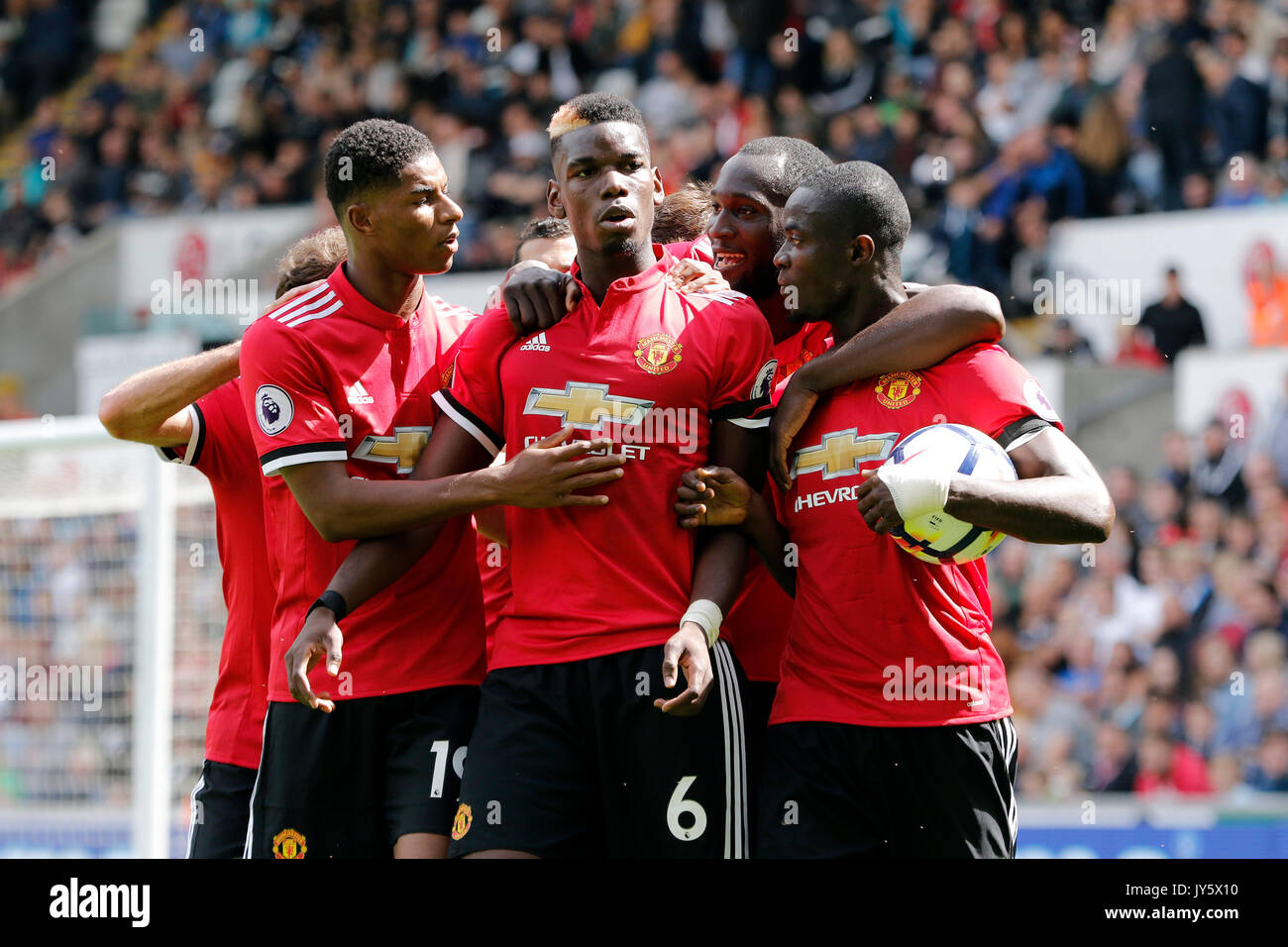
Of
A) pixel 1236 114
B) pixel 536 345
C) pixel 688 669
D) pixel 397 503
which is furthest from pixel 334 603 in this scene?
pixel 1236 114

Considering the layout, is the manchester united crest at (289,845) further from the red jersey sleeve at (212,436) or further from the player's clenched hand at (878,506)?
the player's clenched hand at (878,506)

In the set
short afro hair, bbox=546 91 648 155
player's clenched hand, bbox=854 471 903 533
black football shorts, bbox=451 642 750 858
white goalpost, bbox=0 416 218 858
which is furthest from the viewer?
white goalpost, bbox=0 416 218 858

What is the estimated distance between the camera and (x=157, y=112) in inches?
656

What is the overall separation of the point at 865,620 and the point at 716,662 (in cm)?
40

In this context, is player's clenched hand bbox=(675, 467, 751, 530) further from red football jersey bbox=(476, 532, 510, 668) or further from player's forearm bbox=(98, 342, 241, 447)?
player's forearm bbox=(98, 342, 241, 447)

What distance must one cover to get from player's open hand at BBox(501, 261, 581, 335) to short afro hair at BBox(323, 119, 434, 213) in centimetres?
47

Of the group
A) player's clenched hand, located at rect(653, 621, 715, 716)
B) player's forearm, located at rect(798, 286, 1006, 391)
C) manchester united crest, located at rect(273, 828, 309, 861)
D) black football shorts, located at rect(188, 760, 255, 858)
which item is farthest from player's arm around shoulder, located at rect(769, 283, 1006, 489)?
black football shorts, located at rect(188, 760, 255, 858)

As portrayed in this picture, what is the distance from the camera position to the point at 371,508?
3934 millimetres

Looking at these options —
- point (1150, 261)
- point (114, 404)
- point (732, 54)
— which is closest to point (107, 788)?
point (114, 404)

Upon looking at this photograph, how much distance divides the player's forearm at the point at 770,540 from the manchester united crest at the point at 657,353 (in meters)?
0.40

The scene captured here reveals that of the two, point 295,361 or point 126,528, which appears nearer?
point 295,361

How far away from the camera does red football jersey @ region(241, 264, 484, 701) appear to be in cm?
408

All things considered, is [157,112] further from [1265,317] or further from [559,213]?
[559,213]
